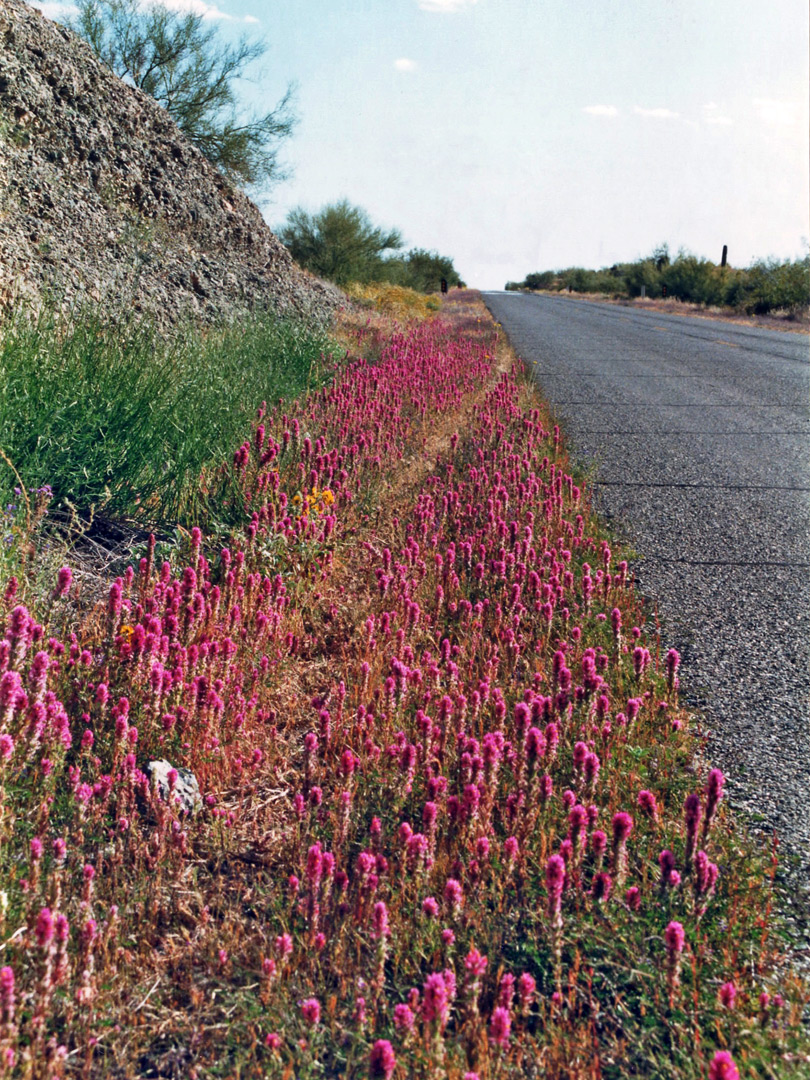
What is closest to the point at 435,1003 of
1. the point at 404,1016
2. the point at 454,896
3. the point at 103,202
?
the point at 404,1016

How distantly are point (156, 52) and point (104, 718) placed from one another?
78.1 ft

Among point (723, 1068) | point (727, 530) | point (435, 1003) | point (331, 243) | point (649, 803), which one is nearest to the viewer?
point (723, 1068)

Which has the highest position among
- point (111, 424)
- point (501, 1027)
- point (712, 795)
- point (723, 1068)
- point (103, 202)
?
point (103, 202)

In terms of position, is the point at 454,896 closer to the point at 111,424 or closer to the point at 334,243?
the point at 111,424

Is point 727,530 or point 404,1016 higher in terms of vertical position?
point 727,530

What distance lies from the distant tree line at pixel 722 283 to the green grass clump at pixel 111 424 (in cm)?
3542

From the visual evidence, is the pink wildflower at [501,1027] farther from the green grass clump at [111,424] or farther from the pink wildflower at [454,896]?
the green grass clump at [111,424]

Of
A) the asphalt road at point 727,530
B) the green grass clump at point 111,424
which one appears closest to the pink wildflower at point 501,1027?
the asphalt road at point 727,530

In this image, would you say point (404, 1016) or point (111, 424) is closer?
point (404, 1016)

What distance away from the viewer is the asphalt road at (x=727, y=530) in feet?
10.6

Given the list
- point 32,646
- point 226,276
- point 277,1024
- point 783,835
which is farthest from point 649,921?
point 226,276

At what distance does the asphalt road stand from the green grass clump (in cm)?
279

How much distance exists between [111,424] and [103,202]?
751cm

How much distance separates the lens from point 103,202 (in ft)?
37.4
